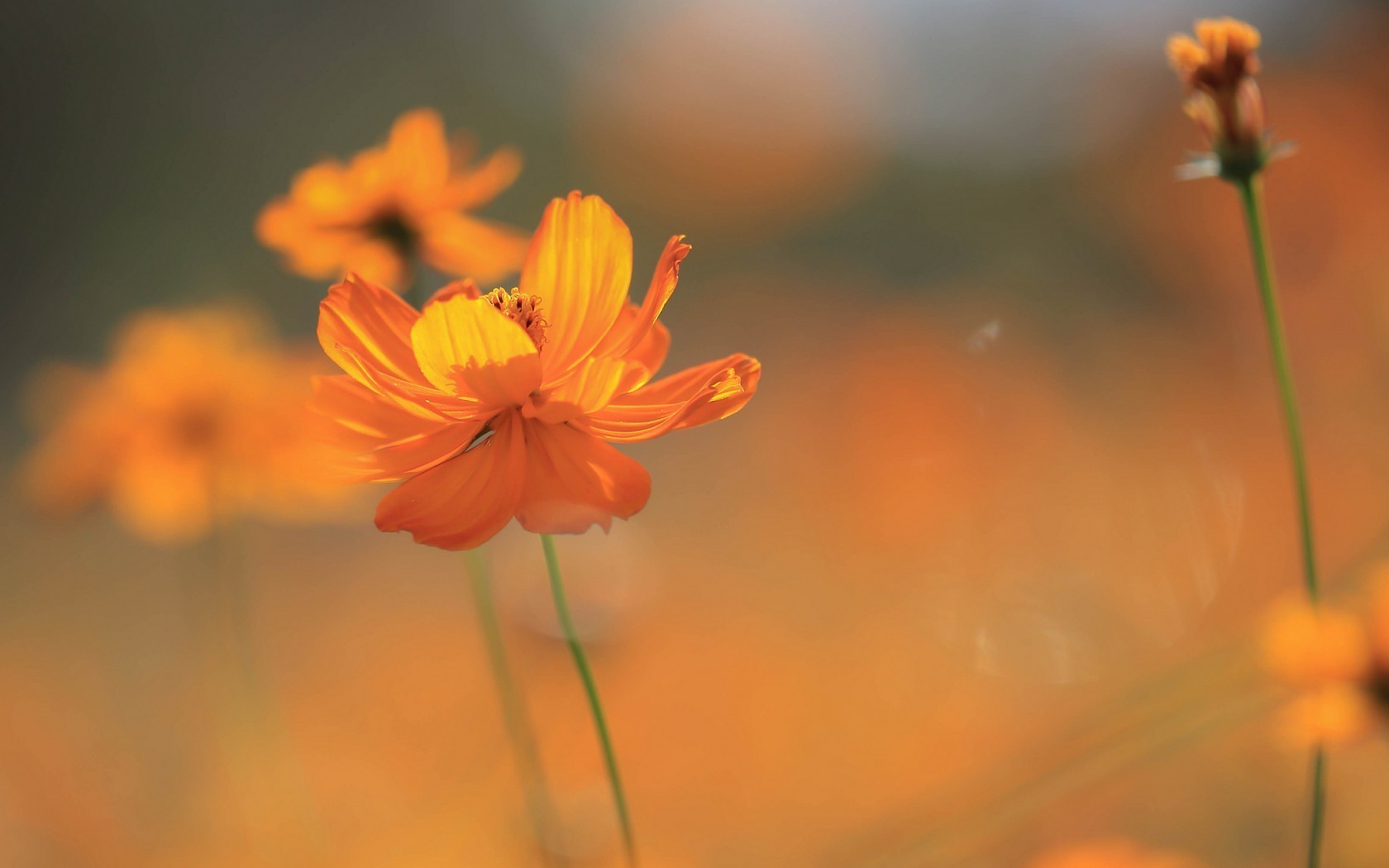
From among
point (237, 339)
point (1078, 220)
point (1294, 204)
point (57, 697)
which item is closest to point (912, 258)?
point (1078, 220)

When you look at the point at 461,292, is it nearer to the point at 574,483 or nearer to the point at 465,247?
the point at 574,483

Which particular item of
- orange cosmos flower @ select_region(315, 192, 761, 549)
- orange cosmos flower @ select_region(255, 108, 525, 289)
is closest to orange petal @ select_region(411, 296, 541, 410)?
orange cosmos flower @ select_region(315, 192, 761, 549)

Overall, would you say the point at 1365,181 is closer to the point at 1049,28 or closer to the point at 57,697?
the point at 1049,28

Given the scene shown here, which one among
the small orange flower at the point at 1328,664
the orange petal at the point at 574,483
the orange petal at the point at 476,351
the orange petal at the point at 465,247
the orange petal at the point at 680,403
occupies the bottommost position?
the small orange flower at the point at 1328,664

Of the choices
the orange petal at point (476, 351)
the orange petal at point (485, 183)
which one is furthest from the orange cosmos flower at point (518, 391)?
the orange petal at point (485, 183)

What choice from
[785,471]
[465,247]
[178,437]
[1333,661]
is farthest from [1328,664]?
[785,471]

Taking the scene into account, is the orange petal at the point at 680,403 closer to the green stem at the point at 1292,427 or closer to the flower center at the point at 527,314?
the flower center at the point at 527,314
